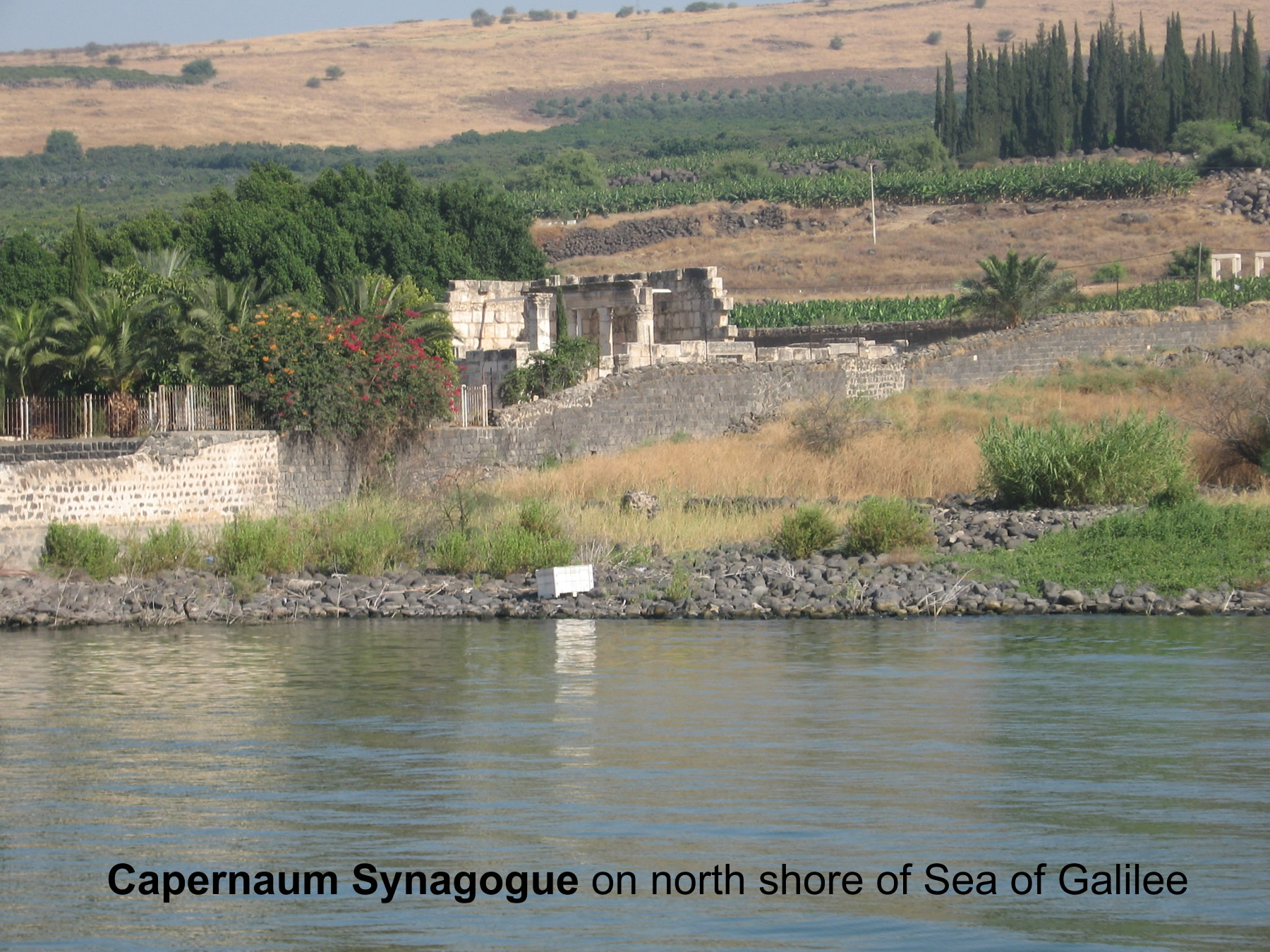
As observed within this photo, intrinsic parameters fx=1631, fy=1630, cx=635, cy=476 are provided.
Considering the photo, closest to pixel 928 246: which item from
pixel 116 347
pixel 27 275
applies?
pixel 27 275

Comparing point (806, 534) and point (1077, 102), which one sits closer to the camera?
point (806, 534)

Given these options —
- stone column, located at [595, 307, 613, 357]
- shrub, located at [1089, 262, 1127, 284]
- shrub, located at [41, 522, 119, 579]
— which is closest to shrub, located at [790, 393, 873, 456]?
stone column, located at [595, 307, 613, 357]

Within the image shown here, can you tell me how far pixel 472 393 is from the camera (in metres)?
33.7

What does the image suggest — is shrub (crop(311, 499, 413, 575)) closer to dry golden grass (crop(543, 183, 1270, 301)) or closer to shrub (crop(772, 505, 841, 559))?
shrub (crop(772, 505, 841, 559))

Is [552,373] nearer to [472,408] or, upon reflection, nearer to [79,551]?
[472,408]

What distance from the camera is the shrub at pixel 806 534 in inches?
930

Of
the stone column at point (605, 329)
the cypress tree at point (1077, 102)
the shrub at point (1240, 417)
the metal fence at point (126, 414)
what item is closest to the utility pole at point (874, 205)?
the cypress tree at point (1077, 102)

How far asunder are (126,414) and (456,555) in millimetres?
7455

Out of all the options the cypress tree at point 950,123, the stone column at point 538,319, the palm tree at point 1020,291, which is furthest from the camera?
the cypress tree at point 950,123

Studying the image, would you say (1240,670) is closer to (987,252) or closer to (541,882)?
(541,882)

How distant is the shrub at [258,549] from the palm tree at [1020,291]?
2396 centimetres

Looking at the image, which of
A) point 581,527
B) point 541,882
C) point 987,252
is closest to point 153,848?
point 541,882

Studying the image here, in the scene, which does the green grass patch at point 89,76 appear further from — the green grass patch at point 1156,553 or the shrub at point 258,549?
the green grass patch at point 1156,553

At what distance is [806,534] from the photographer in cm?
2361
